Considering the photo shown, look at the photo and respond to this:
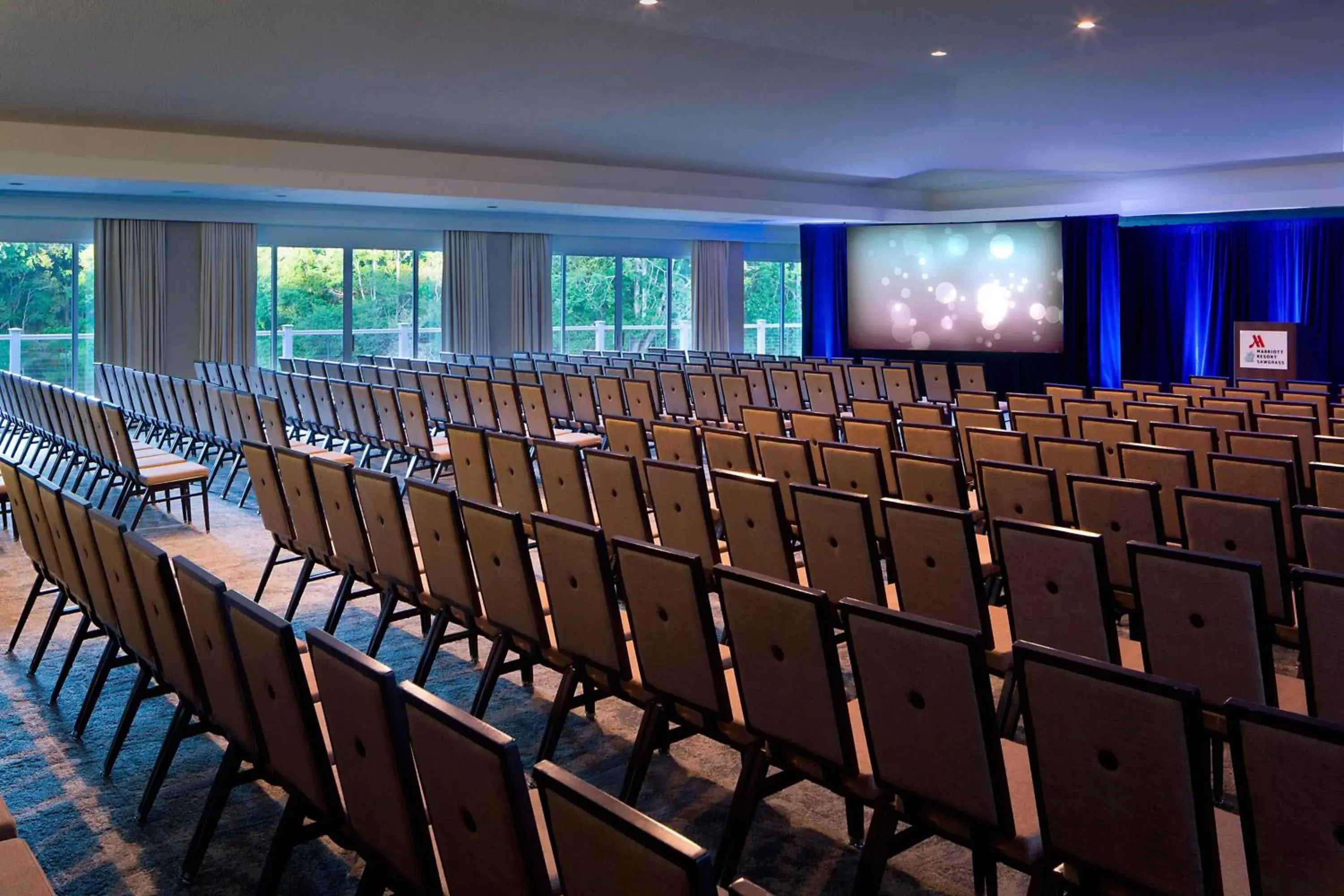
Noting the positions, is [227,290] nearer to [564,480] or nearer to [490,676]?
[564,480]

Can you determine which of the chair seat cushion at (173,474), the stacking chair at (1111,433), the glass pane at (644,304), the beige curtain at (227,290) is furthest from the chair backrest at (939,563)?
the glass pane at (644,304)

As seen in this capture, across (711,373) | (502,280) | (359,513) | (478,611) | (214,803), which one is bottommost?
(214,803)

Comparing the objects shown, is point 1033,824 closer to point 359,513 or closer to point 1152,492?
point 1152,492

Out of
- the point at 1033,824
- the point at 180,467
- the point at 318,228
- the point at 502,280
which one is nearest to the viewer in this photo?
the point at 1033,824

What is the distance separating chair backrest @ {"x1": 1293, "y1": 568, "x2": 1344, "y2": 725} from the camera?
8.82 ft

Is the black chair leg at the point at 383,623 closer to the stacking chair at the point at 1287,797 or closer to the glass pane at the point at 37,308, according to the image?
the stacking chair at the point at 1287,797

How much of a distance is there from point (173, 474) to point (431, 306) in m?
10.9

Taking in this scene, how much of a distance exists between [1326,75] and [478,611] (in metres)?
8.53

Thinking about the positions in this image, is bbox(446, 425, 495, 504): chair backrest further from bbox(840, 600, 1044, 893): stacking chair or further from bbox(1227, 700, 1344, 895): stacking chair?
bbox(1227, 700, 1344, 895): stacking chair

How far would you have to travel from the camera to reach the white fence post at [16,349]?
14.1m

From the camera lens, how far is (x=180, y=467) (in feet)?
24.2

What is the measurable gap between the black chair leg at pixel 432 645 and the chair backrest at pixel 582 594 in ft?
2.38

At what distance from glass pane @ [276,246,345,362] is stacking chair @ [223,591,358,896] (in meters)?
14.1

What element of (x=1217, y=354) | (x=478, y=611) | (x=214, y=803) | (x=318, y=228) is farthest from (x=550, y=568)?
(x=1217, y=354)
